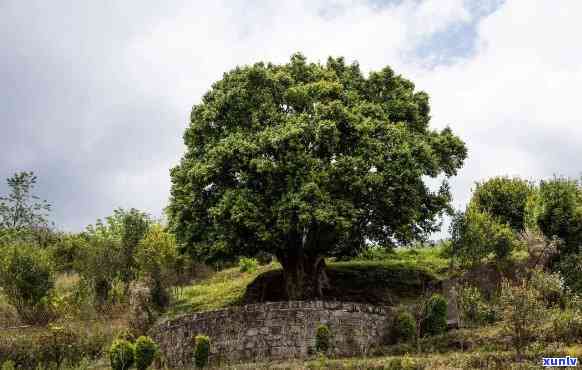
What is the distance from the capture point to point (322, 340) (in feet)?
93.5

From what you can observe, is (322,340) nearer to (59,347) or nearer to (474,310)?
(474,310)

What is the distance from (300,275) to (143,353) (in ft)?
33.3

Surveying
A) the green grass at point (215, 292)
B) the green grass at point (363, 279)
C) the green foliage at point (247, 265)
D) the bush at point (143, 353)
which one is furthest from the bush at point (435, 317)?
the green foliage at point (247, 265)

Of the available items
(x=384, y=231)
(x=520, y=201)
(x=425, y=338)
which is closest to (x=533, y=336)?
(x=425, y=338)

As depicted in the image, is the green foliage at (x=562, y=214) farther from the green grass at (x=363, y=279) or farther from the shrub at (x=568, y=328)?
the shrub at (x=568, y=328)

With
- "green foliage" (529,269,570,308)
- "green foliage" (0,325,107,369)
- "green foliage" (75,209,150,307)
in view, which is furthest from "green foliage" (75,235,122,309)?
"green foliage" (529,269,570,308)

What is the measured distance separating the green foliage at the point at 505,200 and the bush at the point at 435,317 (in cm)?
1264

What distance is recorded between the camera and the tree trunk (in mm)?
34562

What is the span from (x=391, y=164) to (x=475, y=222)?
6.67 meters

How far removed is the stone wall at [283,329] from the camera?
29.2 meters

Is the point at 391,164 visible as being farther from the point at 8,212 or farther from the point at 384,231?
the point at 8,212

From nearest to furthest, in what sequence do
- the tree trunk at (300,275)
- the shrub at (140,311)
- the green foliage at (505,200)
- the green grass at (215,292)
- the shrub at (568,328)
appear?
the shrub at (568,328) < the tree trunk at (300,275) < the shrub at (140,311) < the green grass at (215,292) < the green foliage at (505,200)

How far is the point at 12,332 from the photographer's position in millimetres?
35469

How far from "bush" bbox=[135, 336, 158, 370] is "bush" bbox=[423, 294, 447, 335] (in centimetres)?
1159
